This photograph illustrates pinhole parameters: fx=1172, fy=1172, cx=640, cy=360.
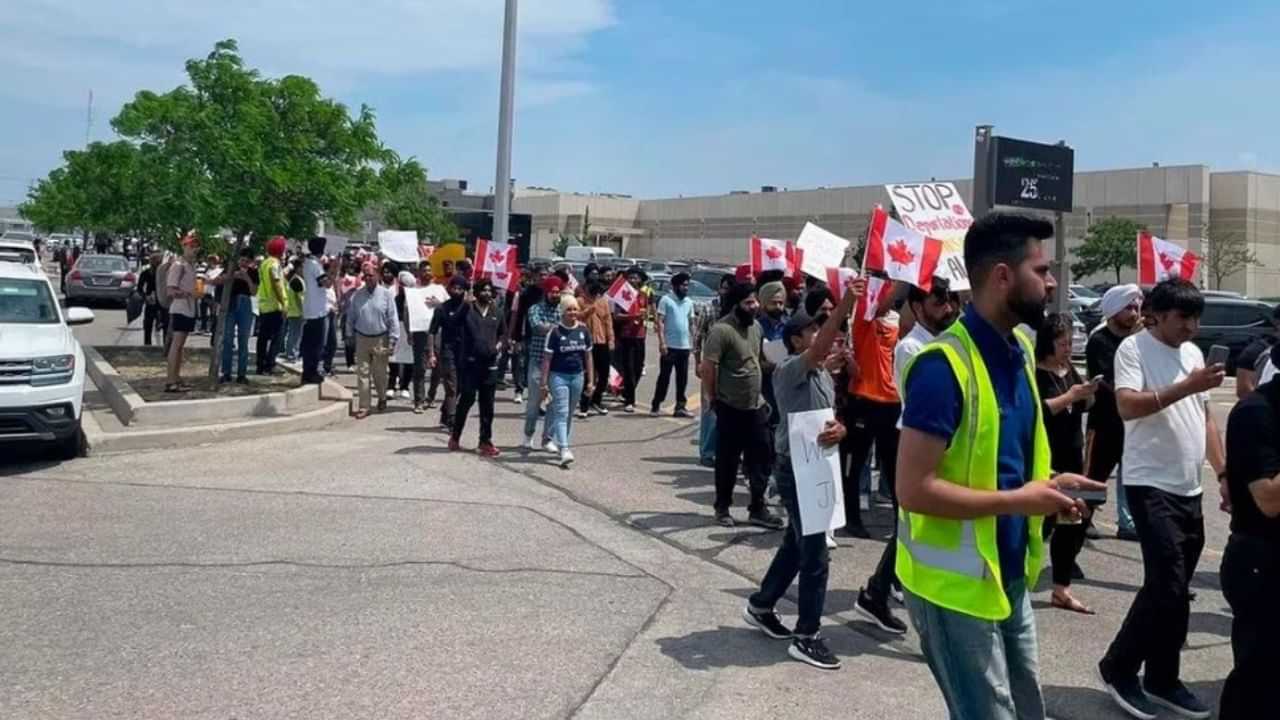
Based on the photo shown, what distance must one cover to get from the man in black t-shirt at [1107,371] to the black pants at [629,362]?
8.77 m

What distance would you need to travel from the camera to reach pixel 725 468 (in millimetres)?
9195

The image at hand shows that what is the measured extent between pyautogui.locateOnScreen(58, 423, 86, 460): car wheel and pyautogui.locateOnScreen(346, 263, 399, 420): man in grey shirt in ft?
12.2

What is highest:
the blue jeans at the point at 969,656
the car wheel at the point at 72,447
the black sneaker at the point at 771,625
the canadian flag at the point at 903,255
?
the canadian flag at the point at 903,255

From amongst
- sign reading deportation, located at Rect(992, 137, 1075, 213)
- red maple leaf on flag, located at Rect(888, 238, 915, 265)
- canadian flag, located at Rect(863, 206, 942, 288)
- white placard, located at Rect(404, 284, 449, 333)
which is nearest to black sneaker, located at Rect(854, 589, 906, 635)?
canadian flag, located at Rect(863, 206, 942, 288)

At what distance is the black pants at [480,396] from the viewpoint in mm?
11883

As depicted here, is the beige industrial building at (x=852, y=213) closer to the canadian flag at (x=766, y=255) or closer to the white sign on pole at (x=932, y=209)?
the canadian flag at (x=766, y=255)

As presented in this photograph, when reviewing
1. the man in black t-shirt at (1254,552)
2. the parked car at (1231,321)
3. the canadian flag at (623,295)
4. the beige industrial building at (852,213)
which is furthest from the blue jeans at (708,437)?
the beige industrial building at (852,213)

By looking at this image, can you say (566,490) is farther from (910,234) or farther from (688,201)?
(688,201)

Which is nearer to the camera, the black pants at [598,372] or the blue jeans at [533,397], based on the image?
the blue jeans at [533,397]

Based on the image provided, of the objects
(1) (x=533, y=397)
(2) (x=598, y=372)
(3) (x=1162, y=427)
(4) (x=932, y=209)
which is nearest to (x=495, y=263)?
(2) (x=598, y=372)

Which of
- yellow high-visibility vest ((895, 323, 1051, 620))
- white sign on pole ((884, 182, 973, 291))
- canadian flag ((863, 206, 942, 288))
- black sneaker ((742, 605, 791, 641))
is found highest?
white sign on pole ((884, 182, 973, 291))

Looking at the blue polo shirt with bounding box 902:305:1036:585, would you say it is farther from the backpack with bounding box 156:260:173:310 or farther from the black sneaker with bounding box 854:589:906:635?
the backpack with bounding box 156:260:173:310

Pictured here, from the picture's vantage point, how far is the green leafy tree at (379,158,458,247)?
1540cm

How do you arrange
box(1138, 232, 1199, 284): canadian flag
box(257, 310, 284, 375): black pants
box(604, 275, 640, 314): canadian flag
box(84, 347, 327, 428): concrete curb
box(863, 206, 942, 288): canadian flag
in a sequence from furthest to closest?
box(257, 310, 284, 375): black pants < box(604, 275, 640, 314): canadian flag < box(84, 347, 327, 428): concrete curb < box(1138, 232, 1199, 284): canadian flag < box(863, 206, 942, 288): canadian flag
